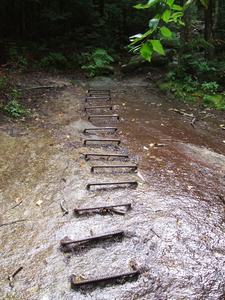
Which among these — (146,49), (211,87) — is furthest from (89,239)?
(211,87)

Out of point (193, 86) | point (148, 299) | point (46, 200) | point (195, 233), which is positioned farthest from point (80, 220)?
point (193, 86)

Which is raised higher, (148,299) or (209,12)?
(209,12)

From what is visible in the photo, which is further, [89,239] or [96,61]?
[96,61]

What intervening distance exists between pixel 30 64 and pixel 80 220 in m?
10.7

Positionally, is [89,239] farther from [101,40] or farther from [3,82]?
[101,40]

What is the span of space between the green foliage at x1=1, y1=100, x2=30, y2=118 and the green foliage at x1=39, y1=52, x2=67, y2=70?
5347 millimetres

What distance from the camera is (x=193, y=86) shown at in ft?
30.5

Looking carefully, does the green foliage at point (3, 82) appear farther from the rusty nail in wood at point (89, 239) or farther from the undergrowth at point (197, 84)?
the rusty nail in wood at point (89, 239)

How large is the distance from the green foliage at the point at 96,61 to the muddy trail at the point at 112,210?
629 cm

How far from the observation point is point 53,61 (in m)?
11.9

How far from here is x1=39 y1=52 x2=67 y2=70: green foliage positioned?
1179cm

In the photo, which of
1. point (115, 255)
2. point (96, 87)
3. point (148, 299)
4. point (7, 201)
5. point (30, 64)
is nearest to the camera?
point (148, 299)

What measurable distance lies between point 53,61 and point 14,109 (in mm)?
6199

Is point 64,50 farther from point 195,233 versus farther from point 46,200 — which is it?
point 195,233
